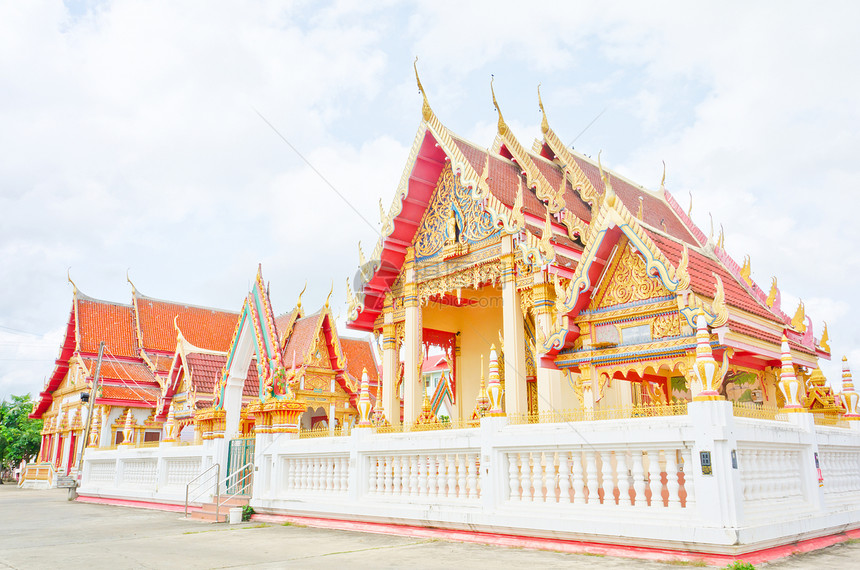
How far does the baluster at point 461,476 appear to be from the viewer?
684cm

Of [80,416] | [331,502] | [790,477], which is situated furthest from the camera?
[80,416]

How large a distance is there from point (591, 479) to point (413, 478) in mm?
2309

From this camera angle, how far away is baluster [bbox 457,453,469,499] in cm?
684

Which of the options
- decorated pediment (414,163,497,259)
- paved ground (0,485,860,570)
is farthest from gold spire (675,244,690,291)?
decorated pediment (414,163,497,259)

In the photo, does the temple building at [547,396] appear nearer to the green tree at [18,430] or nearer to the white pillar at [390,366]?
the white pillar at [390,366]

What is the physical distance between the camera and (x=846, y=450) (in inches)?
277

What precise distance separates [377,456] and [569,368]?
2.52 m

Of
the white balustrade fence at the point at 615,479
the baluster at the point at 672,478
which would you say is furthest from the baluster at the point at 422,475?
the baluster at the point at 672,478

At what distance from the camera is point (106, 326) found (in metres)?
28.1

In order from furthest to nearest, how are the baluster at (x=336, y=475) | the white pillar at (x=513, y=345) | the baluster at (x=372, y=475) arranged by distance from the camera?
the white pillar at (x=513, y=345) → the baluster at (x=336, y=475) → the baluster at (x=372, y=475)

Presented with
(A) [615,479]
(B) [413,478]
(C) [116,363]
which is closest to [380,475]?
(B) [413,478]

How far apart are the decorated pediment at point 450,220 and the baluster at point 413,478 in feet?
17.5

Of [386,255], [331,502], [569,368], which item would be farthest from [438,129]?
[331,502]

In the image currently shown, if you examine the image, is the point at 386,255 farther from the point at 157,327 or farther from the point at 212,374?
the point at 157,327
